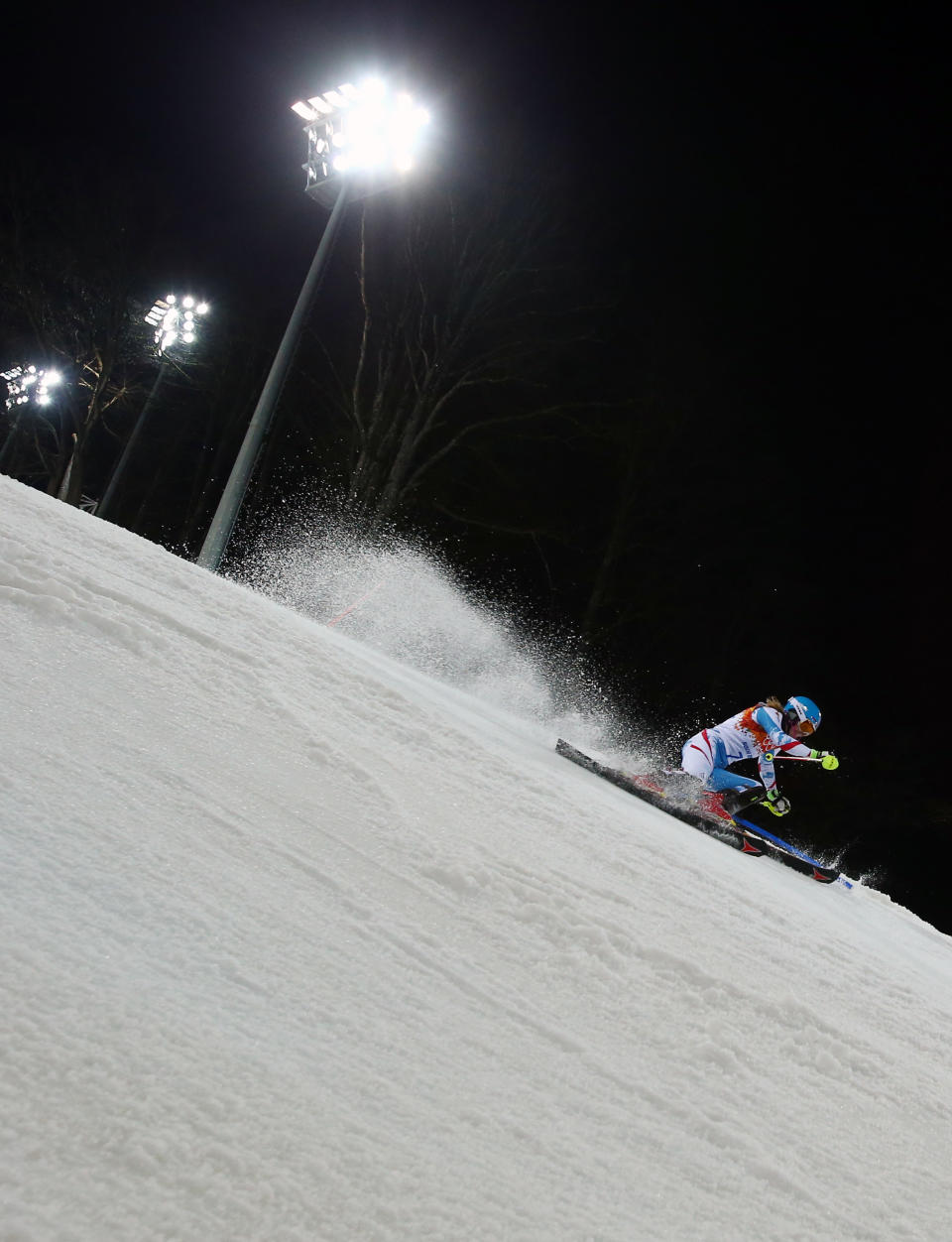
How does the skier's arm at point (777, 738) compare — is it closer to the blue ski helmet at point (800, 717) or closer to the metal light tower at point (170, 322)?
the blue ski helmet at point (800, 717)

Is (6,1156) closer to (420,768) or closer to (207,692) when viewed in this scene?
(207,692)

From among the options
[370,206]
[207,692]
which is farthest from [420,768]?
[370,206]

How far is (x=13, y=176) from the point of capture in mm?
18641

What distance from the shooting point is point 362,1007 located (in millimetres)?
1517

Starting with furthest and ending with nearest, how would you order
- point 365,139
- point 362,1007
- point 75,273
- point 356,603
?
point 75,273, point 356,603, point 365,139, point 362,1007

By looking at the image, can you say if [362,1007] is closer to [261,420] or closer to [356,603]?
[261,420]

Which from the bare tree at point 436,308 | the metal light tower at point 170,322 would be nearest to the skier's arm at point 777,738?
the bare tree at point 436,308

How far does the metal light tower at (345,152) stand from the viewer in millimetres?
9688

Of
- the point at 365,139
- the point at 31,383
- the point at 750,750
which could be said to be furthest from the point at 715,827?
the point at 31,383

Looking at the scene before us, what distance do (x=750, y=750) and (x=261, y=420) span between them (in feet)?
23.1

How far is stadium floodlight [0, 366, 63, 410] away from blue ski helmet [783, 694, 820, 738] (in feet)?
65.8

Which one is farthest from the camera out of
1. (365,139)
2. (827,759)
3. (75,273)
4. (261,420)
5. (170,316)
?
(170,316)

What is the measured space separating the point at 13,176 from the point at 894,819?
1149 inches

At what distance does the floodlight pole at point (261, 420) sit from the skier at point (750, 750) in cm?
605
